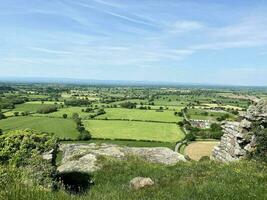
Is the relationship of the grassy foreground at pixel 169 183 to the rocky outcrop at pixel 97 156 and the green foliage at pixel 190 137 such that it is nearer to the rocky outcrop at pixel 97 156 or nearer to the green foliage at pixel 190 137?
the rocky outcrop at pixel 97 156

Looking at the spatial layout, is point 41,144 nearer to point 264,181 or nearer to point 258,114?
point 264,181

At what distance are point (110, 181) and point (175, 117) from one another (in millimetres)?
109905

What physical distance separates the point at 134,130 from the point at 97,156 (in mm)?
75488

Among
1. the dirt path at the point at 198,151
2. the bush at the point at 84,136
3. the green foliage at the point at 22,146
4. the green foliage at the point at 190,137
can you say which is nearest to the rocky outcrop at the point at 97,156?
the green foliage at the point at 22,146

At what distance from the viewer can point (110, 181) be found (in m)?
16.3

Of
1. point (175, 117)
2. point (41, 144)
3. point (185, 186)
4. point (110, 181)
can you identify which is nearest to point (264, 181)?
point (185, 186)

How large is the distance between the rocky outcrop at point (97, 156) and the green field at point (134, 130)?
60.3 m

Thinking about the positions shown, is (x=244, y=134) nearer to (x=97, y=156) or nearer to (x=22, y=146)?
(x=97, y=156)

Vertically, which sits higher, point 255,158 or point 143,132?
point 255,158

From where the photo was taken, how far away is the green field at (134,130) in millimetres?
86938


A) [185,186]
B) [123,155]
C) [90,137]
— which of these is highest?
[185,186]

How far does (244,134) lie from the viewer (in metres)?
19.1

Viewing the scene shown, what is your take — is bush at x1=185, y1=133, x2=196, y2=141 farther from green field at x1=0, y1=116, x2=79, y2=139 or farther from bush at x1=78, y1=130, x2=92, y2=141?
green field at x1=0, y1=116, x2=79, y2=139

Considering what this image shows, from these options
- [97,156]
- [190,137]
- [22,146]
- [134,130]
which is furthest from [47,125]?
[22,146]
